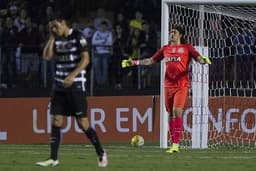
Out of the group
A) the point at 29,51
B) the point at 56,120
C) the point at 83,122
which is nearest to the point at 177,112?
the point at 83,122

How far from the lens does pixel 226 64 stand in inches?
790

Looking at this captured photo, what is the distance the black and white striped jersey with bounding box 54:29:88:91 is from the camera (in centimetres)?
1177

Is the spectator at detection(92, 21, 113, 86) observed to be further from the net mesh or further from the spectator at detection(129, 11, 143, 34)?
the net mesh

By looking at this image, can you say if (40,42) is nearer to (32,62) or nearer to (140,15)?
(32,62)

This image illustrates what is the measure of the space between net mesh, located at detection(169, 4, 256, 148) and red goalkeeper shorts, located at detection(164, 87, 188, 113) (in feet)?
8.50

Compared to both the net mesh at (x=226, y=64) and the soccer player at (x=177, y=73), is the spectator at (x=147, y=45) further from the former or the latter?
the soccer player at (x=177, y=73)

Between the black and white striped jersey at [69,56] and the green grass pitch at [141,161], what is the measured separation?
114 centimetres

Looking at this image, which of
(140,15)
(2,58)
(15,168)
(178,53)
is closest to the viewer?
(15,168)

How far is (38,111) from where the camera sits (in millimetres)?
20328


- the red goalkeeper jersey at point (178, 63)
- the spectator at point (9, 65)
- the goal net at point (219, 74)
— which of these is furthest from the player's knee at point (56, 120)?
the spectator at point (9, 65)

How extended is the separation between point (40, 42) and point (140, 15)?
3.30 metres

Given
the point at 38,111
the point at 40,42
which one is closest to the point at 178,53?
the point at 38,111

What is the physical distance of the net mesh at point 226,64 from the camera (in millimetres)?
18234

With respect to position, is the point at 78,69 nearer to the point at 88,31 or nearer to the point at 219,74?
the point at 219,74
